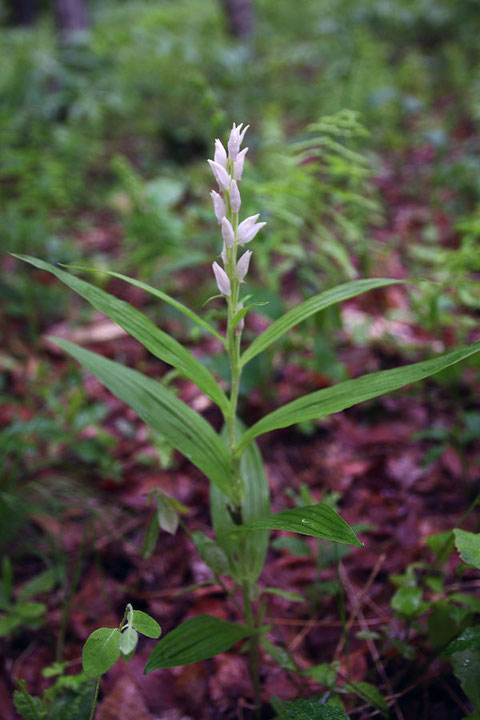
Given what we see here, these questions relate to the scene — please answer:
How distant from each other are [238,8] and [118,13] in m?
2.42

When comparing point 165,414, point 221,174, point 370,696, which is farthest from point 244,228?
point 370,696

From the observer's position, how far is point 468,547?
3.74 feet

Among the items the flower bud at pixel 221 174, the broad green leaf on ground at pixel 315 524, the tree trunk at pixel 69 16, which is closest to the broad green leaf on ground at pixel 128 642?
the broad green leaf on ground at pixel 315 524

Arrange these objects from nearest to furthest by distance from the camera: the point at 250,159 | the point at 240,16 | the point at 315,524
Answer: the point at 315,524 < the point at 250,159 < the point at 240,16

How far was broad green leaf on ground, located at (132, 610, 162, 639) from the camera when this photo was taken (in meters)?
1.01

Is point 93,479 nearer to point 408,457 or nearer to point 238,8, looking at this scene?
point 408,457

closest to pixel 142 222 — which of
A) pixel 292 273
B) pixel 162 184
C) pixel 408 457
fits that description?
pixel 162 184

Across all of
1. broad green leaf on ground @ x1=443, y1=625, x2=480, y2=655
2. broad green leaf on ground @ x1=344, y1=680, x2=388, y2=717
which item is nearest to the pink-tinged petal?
broad green leaf on ground @ x1=443, y1=625, x2=480, y2=655

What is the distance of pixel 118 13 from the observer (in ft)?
26.8

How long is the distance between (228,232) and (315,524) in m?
0.69

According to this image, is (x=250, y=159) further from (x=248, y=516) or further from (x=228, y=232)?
(x=248, y=516)

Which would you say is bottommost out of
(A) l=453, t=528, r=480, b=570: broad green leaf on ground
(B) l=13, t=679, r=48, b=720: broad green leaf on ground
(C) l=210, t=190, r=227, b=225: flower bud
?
(B) l=13, t=679, r=48, b=720: broad green leaf on ground

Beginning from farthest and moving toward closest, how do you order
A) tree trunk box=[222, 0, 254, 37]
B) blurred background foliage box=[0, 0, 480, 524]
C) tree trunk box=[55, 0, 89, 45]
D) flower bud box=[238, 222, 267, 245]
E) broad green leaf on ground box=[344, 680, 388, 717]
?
tree trunk box=[222, 0, 254, 37], tree trunk box=[55, 0, 89, 45], blurred background foliage box=[0, 0, 480, 524], broad green leaf on ground box=[344, 680, 388, 717], flower bud box=[238, 222, 267, 245]

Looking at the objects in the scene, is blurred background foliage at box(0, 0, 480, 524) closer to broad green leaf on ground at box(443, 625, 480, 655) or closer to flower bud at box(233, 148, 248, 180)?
flower bud at box(233, 148, 248, 180)
